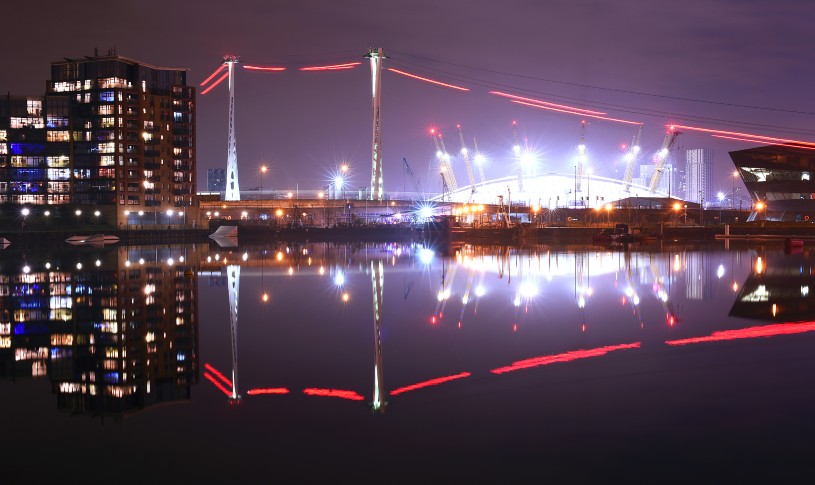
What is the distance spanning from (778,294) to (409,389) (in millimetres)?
→ 16845

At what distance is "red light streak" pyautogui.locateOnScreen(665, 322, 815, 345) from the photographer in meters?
15.1

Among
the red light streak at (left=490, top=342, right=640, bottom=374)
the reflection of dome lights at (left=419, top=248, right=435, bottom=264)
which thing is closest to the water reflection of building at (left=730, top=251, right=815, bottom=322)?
the red light streak at (left=490, top=342, right=640, bottom=374)

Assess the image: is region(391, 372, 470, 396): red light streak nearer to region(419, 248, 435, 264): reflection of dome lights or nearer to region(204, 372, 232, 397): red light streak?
region(204, 372, 232, 397): red light streak

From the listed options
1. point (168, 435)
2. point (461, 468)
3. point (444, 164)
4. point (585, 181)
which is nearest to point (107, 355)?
point (168, 435)

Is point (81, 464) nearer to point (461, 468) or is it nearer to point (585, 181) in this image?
point (461, 468)

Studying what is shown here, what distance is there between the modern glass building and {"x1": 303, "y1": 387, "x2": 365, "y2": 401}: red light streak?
4030 inches

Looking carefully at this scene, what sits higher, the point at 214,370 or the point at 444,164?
the point at 444,164

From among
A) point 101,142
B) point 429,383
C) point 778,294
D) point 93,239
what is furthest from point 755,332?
point 101,142

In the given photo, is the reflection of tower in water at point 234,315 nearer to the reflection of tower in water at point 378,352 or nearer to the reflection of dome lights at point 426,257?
the reflection of tower in water at point 378,352

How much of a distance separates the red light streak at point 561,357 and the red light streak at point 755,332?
128 cm

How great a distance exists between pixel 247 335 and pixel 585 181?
173 meters

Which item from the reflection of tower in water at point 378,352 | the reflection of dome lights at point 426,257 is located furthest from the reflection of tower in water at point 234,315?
the reflection of dome lights at point 426,257

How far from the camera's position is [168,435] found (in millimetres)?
8867

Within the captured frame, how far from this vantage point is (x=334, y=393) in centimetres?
1055
